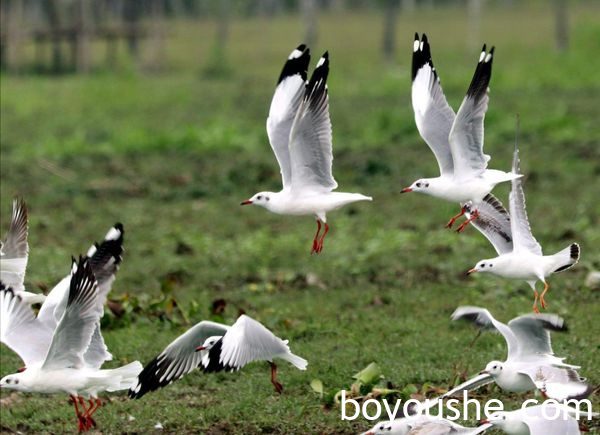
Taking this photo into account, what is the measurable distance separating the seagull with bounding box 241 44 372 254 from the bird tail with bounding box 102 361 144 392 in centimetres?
128

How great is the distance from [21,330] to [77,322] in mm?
776

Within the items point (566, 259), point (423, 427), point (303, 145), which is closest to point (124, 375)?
point (303, 145)

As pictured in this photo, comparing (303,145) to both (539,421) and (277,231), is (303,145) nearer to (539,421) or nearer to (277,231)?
(539,421)

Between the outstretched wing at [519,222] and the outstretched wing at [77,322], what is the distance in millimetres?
2677

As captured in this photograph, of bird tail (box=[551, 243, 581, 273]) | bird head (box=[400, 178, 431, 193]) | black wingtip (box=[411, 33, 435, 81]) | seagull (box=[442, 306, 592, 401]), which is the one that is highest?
black wingtip (box=[411, 33, 435, 81])

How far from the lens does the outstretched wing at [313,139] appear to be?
27.9 ft

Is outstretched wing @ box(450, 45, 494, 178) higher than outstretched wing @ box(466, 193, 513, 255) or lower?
higher

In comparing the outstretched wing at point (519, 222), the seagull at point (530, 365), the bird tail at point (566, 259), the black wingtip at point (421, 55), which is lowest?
the seagull at point (530, 365)

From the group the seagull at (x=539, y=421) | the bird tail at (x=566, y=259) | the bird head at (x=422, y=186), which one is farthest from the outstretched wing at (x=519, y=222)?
the seagull at (x=539, y=421)

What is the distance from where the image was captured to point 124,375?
8.59m

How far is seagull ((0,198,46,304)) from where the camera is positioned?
998cm

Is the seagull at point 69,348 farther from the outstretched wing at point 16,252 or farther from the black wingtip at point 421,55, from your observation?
the black wingtip at point 421,55

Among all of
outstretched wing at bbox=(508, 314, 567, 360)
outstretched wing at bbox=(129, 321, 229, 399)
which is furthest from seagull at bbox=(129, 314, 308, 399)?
outstretched wing at bbox=(508, 314, 567, 360)

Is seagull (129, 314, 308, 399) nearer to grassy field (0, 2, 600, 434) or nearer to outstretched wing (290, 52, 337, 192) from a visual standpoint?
grassy field (0, 2, 600, 434)
